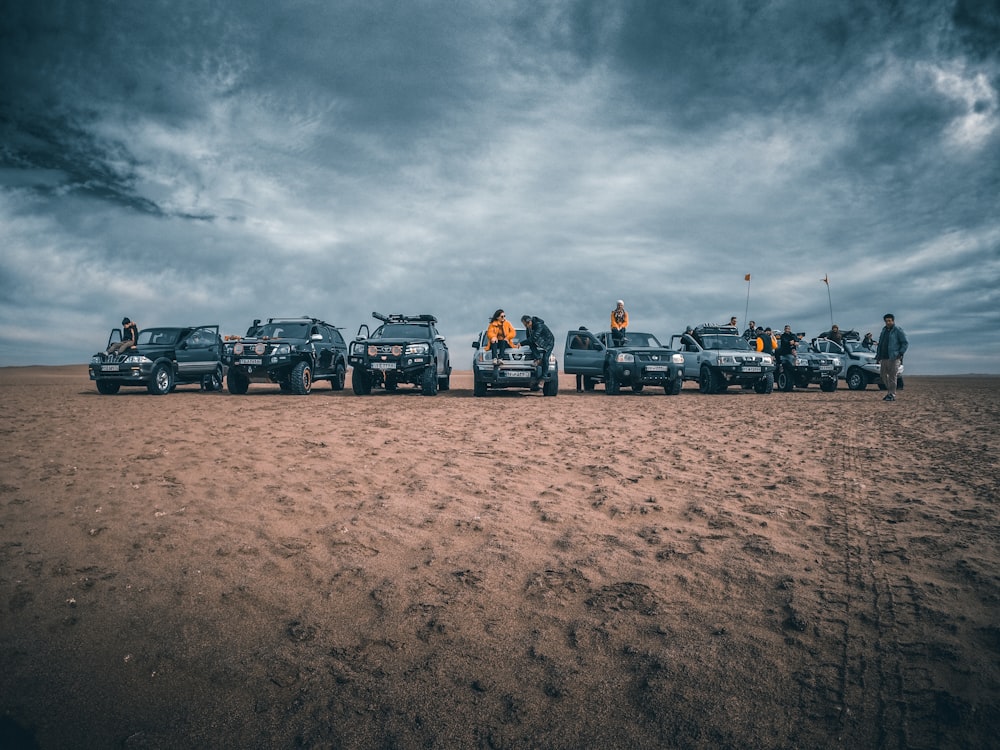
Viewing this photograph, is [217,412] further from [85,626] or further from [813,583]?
[813,583]

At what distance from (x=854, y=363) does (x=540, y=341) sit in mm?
11454

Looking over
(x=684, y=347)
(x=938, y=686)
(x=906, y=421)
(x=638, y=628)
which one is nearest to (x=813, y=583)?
(x=938, y=686)

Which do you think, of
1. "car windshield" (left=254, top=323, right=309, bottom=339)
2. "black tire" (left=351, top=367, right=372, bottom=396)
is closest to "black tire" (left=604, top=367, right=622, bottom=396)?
"black tire" (left=351, top=367, right=372, bottom=396)

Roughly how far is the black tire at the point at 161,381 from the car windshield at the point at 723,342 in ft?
51.0

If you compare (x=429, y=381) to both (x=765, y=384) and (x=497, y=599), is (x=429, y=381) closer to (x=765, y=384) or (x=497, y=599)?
(x=765, y=384)

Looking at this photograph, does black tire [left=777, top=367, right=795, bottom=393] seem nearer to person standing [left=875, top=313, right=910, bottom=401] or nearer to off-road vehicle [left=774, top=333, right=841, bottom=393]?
off-road vehicle [left=774, top=333, right=841, bottom=393]

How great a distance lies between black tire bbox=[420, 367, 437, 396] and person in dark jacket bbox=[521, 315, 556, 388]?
2.54 m

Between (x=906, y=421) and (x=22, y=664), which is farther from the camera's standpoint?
(x=906, y=421)

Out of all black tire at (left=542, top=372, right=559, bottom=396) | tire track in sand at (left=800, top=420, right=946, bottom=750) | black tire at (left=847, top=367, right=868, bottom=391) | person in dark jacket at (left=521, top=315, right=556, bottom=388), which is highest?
person in dark jacket at (left=521, top=315, right=556, bottom=388)

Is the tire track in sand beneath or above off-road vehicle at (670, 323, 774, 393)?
beneath

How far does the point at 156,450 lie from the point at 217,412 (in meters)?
4.23

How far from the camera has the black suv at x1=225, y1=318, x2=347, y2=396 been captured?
51.0ft

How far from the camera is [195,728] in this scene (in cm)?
259

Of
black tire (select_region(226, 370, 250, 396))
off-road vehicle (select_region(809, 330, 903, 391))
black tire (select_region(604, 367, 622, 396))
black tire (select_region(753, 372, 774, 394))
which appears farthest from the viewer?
off-road vehicle (select_region(809, 330, 903, 391))
